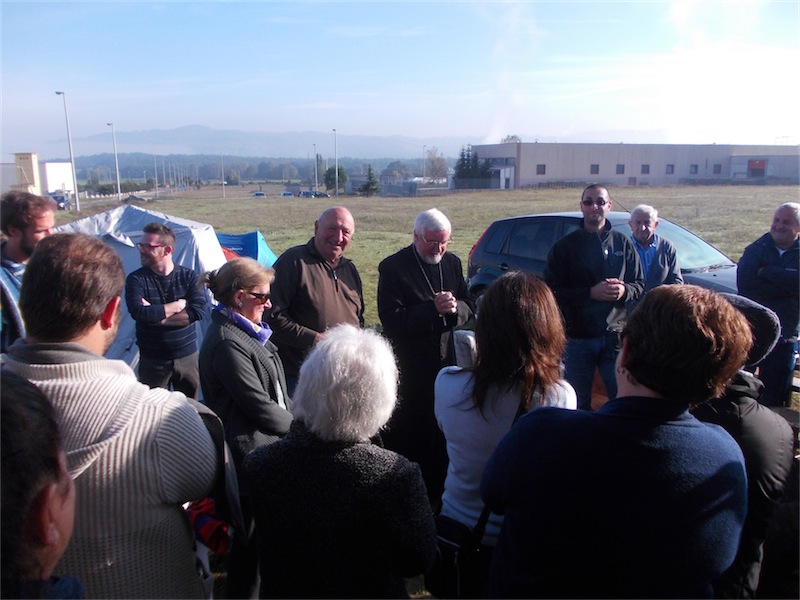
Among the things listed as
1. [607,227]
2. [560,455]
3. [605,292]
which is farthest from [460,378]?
[607,227]

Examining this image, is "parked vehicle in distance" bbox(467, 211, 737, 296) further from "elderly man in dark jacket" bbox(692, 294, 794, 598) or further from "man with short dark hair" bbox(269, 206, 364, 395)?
"elderly man in dark jacket" bbox(692, 294, 794, 598)

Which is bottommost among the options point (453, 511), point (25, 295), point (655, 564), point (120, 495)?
point (453, 511)

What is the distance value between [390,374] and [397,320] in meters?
1.92

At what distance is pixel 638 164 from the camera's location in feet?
219

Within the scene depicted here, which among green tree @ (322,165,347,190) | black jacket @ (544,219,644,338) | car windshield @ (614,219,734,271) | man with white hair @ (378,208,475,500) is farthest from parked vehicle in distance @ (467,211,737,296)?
green tree @ (322,165,347,190)

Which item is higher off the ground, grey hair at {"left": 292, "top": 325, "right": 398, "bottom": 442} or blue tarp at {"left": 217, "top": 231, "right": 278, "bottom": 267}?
grey hair at {"left": 292, "top": 325, "right": 398, "bottom": 442}

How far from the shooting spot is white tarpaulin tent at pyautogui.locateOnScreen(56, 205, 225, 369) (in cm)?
546

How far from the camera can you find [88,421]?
60.2 inches

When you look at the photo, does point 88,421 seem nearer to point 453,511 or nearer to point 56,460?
point 56,460

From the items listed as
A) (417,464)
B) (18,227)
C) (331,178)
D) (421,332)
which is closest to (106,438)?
(417,464)

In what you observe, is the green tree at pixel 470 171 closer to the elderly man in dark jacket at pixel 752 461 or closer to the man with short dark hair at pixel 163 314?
the man with short dark hair at pixel 163 314

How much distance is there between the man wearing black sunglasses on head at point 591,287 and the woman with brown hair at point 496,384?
194cm

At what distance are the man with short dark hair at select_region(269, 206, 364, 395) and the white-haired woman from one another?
1719mm

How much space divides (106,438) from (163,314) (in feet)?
9.32
